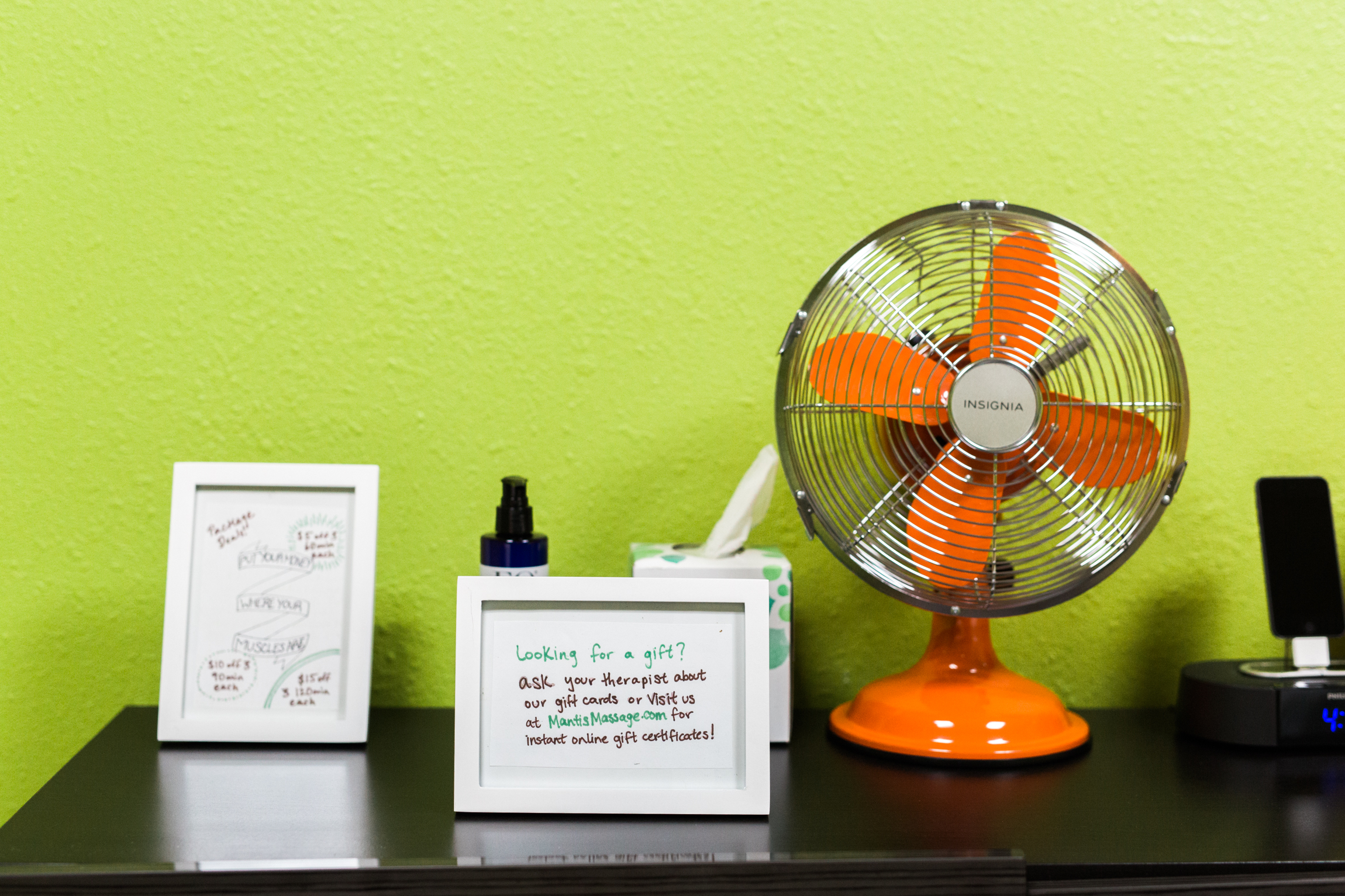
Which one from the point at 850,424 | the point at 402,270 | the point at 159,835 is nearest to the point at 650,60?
the point at 402,270

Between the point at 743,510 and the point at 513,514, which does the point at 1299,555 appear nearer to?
the point at 743,510

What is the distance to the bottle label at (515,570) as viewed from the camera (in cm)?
101

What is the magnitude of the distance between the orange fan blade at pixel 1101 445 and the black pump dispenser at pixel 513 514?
1.53ft

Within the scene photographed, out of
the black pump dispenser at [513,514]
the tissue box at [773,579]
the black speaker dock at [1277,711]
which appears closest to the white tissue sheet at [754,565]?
the tissue box at [773,579]

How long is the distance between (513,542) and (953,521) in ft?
1.30

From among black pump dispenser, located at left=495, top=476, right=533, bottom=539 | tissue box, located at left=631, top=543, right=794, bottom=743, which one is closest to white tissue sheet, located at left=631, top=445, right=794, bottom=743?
tissue box, located at left=631, top=543, right=794, bottom=743

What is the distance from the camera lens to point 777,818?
2.77ft

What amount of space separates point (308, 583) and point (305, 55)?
22.0 inches

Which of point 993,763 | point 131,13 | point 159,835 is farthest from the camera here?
point 131,13

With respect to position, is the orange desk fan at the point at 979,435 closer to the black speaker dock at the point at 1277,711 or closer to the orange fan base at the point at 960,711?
the orange fan base at the point at 960,711

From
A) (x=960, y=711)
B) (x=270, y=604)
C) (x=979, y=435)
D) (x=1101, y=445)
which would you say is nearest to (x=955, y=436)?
(x=979, y=435)

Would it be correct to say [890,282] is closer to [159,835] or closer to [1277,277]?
[1277,277]

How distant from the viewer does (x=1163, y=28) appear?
119cm

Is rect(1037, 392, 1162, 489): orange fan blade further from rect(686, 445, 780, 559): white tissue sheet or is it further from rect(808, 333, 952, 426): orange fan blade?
rect(686, 445, 780, 559): white tissue sheet
